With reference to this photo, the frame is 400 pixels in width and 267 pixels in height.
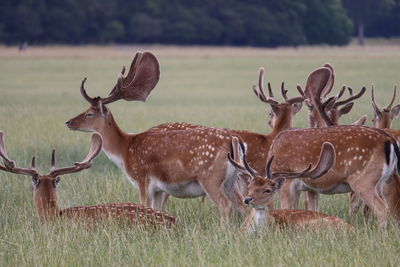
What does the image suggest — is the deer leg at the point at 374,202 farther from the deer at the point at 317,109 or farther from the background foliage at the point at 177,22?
the background foliage at the point at 177,22

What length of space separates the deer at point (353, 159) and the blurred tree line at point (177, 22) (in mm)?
42944

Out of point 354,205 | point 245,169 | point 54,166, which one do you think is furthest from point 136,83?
point 245,169

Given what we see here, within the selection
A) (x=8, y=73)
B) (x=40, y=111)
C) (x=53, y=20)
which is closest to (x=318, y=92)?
(x=40, y=111)

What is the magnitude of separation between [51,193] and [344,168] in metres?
2.03

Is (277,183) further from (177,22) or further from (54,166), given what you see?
(177,22)

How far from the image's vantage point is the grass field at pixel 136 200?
250 inches

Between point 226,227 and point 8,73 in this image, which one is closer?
point 226,227

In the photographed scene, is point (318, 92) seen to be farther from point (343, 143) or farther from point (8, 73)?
point (8, 73)

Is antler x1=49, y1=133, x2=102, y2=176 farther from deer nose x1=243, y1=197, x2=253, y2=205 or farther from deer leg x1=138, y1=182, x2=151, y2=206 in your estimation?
deer nose x1=243, y1=197, x2=253, y2=205

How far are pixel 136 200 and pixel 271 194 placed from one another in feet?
7.85

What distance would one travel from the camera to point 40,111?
20281mm

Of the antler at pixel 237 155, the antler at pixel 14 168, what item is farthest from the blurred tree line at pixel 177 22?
the antler at pixel 237 155

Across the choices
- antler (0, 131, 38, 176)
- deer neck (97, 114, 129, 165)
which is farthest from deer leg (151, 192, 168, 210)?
antler (0, 131, 38, 176)

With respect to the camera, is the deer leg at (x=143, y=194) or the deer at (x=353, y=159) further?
the deer leg at (x=143, y=194)
